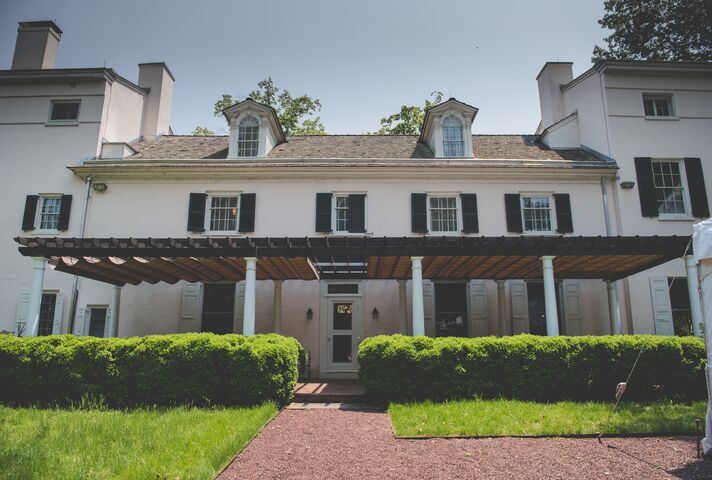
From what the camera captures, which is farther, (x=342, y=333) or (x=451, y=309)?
(x=451, y=309)

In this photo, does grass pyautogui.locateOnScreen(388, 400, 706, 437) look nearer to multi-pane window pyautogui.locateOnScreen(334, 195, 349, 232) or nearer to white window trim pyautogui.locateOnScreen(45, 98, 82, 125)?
multi-pane window pyautogui.locateOnScreen(334, 195, 349, 232)

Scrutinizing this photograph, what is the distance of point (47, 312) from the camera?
12883mm

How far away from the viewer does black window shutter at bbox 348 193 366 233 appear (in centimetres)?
1315

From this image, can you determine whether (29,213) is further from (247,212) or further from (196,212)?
(247,212)

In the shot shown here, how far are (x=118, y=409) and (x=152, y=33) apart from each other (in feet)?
23.7

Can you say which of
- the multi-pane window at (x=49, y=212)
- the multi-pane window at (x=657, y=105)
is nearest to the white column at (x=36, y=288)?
the multi-pane window at (x=49, y=212)

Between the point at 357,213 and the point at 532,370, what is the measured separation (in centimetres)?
681

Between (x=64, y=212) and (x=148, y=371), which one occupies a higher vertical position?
(x=64, y=212)

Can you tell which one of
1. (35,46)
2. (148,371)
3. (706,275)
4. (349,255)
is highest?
(35,46)

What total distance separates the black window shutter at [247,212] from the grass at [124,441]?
639cm

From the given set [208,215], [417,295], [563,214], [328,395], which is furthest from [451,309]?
[208,215]

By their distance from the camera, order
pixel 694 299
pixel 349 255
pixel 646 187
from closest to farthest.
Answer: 1. pixel 349 255
2. pixel 694 299
3. pixel 646 187

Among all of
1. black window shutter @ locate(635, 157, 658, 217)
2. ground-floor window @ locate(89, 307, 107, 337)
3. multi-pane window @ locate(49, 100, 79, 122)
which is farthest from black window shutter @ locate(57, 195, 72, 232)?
black window shutter @ locate(635, 157, 658, 217)

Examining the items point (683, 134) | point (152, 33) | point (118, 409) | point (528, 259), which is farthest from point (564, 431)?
point (683, 134)
